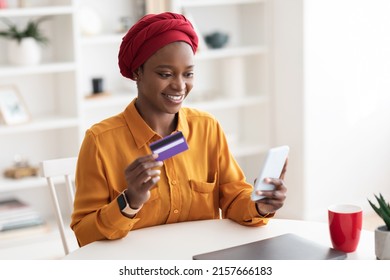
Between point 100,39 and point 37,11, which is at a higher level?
point 37,11

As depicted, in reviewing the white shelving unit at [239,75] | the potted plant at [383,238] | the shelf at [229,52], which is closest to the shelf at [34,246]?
the white shelving unit at [239,75]

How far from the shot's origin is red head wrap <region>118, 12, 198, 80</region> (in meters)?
2.00

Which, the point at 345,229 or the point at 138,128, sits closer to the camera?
the point at 345,229

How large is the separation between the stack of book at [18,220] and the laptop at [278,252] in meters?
2.17

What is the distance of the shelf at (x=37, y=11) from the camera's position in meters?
3.56

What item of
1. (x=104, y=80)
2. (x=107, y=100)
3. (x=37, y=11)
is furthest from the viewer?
(x=104, y=80)

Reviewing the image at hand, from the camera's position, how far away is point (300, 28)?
409cm

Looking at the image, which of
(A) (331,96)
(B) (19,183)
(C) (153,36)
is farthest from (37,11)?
(C) (153,36)

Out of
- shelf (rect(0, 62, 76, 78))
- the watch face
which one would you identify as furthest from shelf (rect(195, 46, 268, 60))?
the watch face

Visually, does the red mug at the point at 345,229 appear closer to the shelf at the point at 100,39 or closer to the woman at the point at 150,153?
the woman at the point at 150,153

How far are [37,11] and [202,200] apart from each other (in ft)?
6.07

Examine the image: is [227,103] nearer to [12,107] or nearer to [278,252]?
[12,107]

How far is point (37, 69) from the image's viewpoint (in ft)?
12.1
